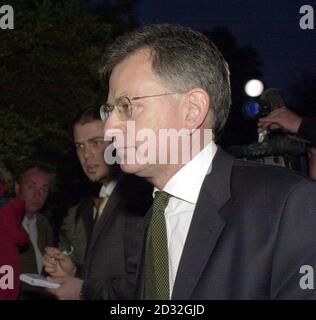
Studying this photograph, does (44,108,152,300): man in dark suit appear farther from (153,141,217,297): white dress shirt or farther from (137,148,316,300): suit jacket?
(137,148,316,300): suit jacket

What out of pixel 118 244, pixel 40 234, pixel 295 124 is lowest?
pixel 40 234

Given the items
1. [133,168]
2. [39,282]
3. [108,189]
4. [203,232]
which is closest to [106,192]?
[108,189]

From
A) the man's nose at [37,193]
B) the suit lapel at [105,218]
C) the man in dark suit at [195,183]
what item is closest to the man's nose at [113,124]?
the man in dark suit at [195,183]

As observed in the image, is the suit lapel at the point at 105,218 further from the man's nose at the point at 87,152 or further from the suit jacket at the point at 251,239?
the suit jacket at the point at 251,239

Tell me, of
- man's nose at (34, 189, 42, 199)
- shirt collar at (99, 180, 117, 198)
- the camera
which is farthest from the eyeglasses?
man's nose at (34, 189, 42, 199)

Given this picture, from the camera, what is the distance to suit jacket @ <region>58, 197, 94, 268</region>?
347 centimetres

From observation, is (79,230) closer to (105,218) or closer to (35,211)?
(105,218)

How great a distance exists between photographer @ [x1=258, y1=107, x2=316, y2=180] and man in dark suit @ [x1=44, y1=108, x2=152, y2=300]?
105 centimetres

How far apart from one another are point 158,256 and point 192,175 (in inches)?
10.8

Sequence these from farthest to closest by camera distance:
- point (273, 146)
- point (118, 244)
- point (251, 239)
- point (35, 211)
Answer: point (35, 211) → point (273, 146) → point (118, 244) → point (251, 239)

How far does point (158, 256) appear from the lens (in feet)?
6.17
